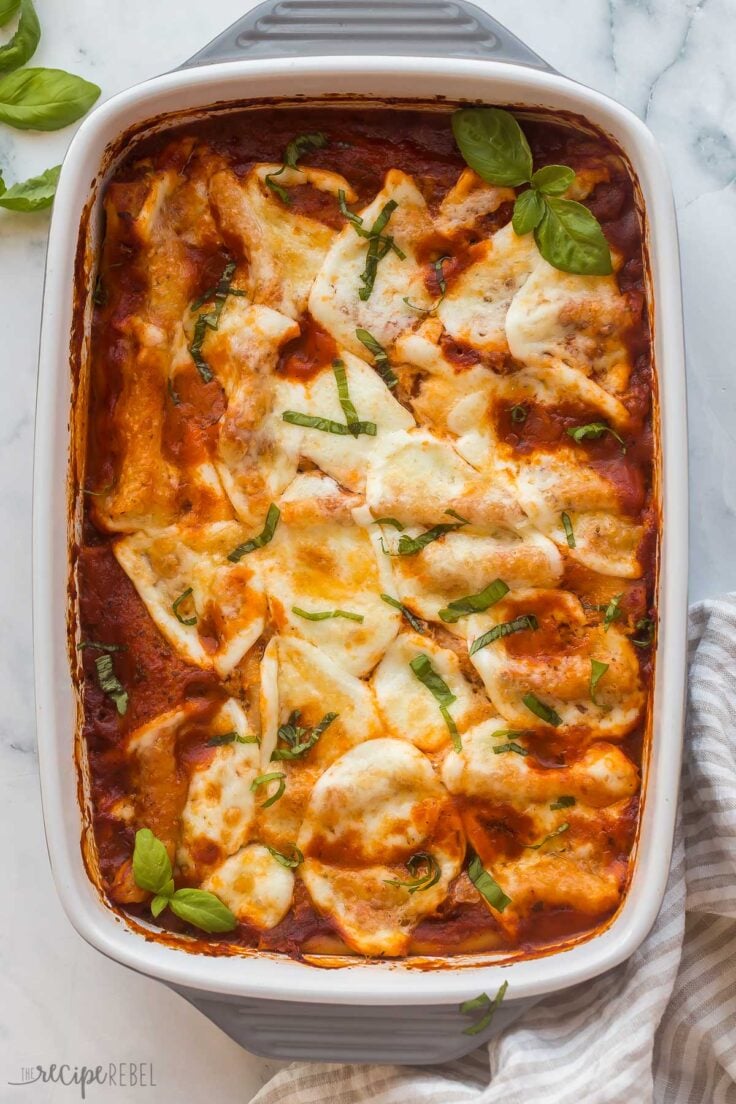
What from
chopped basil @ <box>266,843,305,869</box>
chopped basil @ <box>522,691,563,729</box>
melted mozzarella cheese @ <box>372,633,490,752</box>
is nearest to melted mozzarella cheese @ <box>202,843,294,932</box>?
chopped basil @ <box>266,843,305,869</box>

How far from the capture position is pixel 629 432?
2193 millimetres

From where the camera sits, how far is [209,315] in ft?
7.41

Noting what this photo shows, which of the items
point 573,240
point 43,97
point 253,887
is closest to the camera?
point 573,240

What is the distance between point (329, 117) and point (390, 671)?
1.15 meters

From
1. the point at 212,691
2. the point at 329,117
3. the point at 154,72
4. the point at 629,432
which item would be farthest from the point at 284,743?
the point at 154,72

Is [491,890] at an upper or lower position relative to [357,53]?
lower

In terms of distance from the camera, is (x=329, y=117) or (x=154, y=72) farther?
(x=154, y=72)

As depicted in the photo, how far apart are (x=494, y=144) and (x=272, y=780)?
1.35 meters

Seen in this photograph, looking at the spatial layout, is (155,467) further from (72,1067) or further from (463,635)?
(72,1067)

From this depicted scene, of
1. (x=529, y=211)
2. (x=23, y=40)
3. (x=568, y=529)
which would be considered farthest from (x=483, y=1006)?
(x=23, y=40)

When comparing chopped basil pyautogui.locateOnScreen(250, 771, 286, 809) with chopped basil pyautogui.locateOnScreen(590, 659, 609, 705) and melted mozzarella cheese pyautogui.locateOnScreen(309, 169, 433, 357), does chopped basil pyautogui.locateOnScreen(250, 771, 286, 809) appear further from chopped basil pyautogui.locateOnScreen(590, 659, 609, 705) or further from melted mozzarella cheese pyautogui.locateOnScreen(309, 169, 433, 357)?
melted mozzarella cheese pyautogui.locateOnScreen(309, 169, 433, 357)

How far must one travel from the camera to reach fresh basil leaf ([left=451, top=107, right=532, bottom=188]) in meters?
2.15

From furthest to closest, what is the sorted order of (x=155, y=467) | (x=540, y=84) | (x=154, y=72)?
(x=154, y=72) < (x=155, y=467) < (x=540, y=84)

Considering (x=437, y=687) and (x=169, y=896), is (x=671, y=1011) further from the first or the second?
(x=169, y=896)
